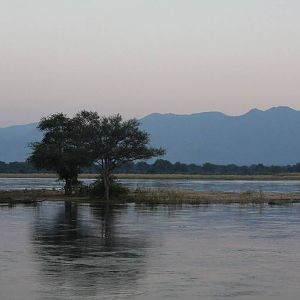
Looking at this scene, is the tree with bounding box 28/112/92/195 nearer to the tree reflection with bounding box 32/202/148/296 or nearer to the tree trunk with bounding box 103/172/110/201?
the tree trunk with bounding box 103/172/110/201

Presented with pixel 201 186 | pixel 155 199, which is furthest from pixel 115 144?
pixel 201 186

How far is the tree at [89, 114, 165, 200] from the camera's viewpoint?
2493 inches

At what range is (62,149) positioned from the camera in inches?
2731

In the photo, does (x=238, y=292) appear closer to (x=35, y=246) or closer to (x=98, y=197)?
(x=35, y=246)

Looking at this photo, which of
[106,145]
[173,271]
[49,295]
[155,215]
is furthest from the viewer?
[106,145]

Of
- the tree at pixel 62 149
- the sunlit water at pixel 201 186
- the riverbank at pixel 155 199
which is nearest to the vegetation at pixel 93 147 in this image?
the tree at pixel 62 149

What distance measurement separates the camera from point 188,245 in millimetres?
24484

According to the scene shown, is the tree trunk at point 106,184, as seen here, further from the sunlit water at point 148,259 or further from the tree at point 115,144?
the sunlit water at point 148,259

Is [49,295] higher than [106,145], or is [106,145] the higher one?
[106,145]

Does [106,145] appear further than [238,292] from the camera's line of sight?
Yes

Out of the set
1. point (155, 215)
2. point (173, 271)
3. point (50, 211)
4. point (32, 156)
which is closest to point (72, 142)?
point (32, 156)

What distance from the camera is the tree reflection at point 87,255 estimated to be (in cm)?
1611

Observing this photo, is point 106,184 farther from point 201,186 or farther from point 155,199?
point 201,186

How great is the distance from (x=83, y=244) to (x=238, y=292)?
1052cm
